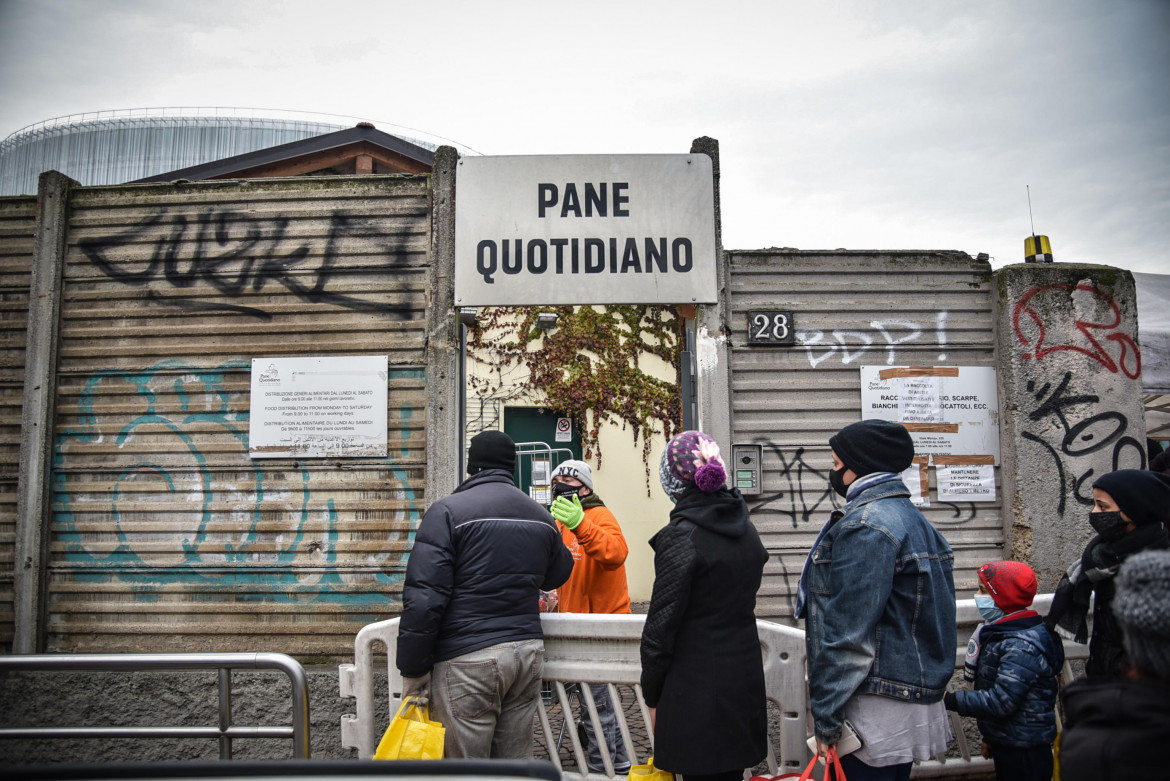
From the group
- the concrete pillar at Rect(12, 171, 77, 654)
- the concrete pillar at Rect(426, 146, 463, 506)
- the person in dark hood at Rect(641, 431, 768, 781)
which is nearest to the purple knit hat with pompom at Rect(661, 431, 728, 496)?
the person in dark hood at Rect(641, 431, 768, 781)

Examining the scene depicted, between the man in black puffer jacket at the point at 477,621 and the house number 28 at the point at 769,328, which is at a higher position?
the house number 28 at the point at 769,328

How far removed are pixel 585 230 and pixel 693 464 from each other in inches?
121

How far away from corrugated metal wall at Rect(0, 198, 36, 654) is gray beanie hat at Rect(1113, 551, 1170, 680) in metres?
7.13

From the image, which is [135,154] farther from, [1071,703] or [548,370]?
[1071,703]

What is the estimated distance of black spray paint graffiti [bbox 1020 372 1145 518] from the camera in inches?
229

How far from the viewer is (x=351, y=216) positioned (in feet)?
19.5

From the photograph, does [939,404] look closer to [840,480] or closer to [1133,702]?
[840,480]

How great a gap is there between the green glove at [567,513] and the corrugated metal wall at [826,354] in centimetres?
221

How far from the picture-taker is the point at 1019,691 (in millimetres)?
2979

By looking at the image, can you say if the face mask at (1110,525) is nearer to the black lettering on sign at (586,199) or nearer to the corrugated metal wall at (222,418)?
the black lettering on sign at (586,199)

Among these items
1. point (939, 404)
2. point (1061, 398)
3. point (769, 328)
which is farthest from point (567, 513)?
point (1061, 398)

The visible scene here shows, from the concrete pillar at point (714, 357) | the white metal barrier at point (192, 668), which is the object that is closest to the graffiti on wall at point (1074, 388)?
the concrete pillar at point (714, 357)

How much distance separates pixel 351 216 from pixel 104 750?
425cm

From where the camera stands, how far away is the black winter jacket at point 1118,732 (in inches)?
56.7
